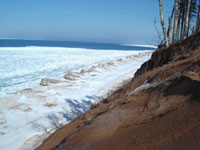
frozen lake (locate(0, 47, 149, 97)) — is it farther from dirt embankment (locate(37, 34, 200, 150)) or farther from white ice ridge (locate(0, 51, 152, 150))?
dirt embankment (locate(37, 34, 200, 150))

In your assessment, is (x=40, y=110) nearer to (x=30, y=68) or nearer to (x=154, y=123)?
(x=154, y=123)

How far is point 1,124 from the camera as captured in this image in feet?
20.7

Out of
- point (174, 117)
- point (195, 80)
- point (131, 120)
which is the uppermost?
point (195, 80)

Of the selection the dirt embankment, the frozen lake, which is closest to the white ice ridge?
the frozen lake

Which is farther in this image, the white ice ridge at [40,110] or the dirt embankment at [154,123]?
the white ice ridge at [40,110]

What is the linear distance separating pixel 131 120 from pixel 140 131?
1.41ft

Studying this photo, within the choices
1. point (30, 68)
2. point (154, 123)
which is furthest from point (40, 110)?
point (30, 68)

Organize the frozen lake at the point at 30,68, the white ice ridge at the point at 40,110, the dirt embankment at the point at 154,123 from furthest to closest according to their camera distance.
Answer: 1. the frozen lake at the point at 30,68
2. the white ice ridge at the point at 40,110
3. the dirt embankment at the point at 154,123

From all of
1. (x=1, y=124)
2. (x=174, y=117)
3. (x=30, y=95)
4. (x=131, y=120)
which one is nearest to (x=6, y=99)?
(x=30, y=95)

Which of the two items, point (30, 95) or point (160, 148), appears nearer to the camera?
point (160, 148)

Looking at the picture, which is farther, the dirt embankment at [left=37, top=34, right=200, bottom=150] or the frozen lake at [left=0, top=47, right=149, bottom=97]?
the frozen lake at [left=0, top=47, right=149, bottom=97]

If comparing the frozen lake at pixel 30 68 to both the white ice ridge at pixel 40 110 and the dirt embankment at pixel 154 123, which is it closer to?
the white ice ridge at pixel 40 110

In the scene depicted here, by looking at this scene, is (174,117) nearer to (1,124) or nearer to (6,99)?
(1,124)

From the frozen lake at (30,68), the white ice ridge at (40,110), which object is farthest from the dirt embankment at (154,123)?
the frozen lake at (30,68)
